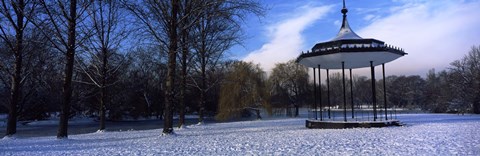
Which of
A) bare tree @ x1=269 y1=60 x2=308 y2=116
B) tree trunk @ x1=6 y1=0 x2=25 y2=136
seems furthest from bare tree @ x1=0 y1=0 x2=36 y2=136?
bare tree @ x1=269 y1=60 x2=308 y2=116

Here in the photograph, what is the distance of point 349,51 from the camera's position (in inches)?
717

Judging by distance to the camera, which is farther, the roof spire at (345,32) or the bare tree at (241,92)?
the bare tree at (241,92)

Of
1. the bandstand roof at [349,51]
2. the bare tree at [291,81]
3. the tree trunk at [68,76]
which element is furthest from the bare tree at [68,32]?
the bare tree at [291,81]

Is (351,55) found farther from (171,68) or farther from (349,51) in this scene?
(171,68)

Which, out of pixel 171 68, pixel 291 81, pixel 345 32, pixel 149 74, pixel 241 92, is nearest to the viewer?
pixel 171 68

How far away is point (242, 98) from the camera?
33594 mm

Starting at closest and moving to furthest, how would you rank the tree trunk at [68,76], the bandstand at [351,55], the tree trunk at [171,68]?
the tree trunk at [68,76]
the tree trunk at [171,68]
the bandstand at [351,55]

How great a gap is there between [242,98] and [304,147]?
24.1 metres

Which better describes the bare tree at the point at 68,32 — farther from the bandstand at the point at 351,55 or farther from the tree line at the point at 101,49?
the bandstand at the point at 351,55

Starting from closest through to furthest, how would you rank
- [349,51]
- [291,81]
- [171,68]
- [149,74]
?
[171,68]
[349,51]
[291,81]
[149,74]

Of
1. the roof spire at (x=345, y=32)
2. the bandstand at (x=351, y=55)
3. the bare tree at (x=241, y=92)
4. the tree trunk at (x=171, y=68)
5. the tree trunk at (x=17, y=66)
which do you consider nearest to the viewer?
the tree trunk at (x=171, y=68)

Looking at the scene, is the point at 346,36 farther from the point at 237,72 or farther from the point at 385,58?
the point at 237,72

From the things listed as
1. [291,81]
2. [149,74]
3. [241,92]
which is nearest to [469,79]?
[291,81]

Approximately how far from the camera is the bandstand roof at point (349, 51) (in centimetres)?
1820
